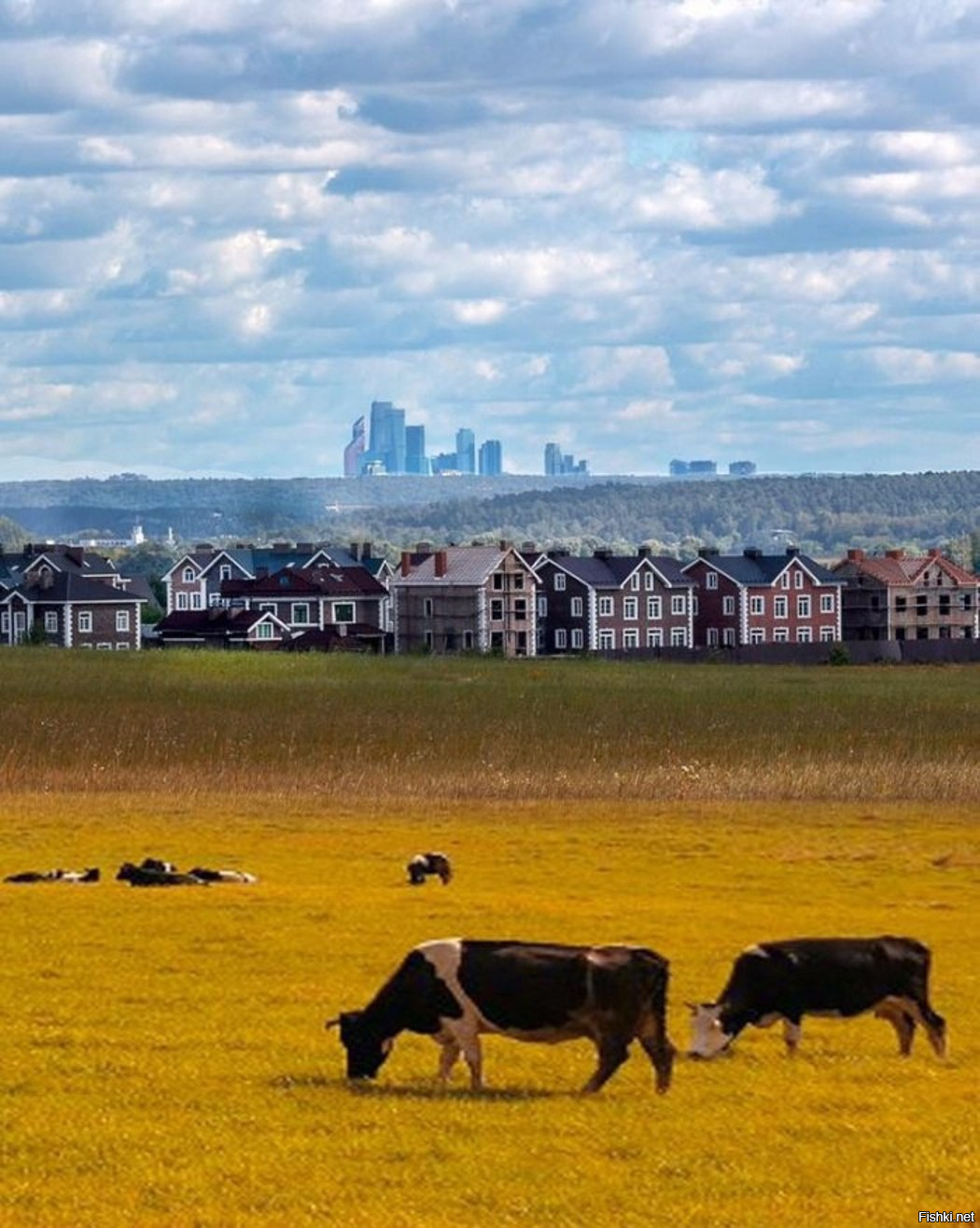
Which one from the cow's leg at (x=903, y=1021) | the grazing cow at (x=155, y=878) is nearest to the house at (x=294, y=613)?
the grazing cow at (x=155, y=878)

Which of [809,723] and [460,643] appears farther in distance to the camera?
[460,643]

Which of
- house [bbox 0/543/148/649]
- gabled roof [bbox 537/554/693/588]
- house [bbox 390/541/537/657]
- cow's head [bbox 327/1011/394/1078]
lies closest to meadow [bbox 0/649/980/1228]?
cow's head [bbox 327/1011/394/1078]

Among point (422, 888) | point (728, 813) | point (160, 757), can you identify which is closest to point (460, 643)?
point (160, 757)

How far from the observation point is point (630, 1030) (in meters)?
21.1

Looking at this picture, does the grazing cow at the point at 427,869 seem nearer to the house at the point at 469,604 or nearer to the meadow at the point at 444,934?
the meadow at the point at 444,934

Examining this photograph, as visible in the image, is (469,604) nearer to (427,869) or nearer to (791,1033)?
(427,869)

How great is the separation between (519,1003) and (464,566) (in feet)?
556

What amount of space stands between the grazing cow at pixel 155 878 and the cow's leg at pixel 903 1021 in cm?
1716

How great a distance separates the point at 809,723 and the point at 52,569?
113062 mm

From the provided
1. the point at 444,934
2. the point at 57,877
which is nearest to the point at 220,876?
the point at 57,877

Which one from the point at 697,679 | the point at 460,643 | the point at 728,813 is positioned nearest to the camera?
the point at 728,813

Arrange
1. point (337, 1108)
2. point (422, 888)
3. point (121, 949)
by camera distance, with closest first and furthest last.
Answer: point (337, 1108)
point (121, 949)
point (422, 888)

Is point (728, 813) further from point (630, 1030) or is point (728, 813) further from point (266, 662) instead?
point (266, 662)

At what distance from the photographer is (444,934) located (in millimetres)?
32812
